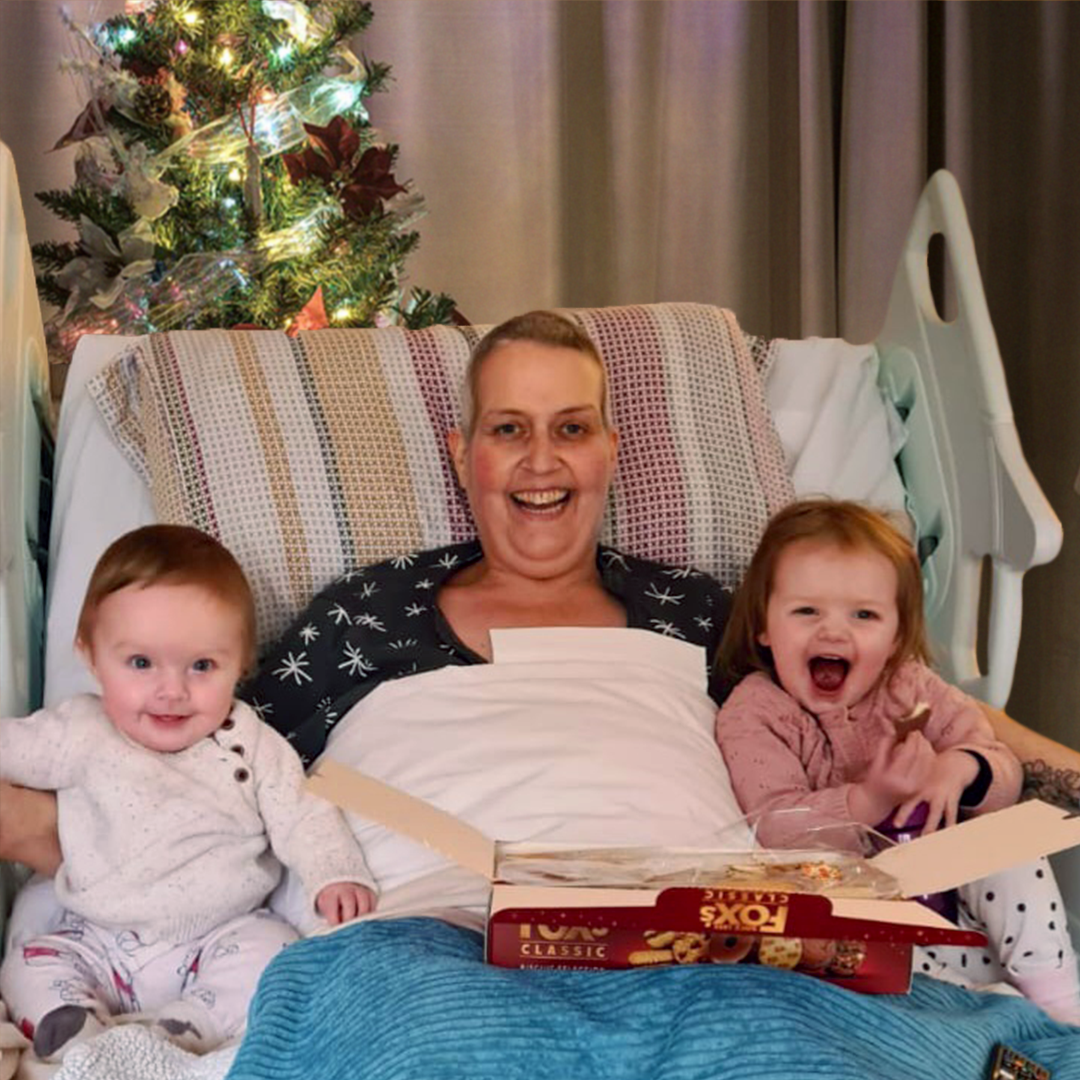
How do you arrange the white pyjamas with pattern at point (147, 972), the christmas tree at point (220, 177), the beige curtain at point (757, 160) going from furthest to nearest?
1. the beige curtain at point (757, 160)
2. the christmas tree at point (220, 177)
3. the white pyjamas with pattern at point (147, 972)

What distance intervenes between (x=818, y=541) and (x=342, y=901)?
56 centimetres

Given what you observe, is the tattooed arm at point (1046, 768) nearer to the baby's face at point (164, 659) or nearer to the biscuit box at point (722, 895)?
the biscuit box at point (722, 895)

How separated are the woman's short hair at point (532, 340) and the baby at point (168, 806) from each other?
14.5 inches

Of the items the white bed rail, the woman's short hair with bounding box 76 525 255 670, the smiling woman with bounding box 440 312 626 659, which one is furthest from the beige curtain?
the woman's short hair with bounding box 76 525 255 670

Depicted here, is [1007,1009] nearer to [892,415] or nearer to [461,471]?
[461,471]

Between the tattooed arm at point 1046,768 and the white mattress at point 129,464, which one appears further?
the white mattress at point 129,464

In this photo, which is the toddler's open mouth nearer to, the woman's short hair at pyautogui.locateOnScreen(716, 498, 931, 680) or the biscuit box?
the woman's short hair at pyautogui.locateOnScreen(716, 498, 931, 680)

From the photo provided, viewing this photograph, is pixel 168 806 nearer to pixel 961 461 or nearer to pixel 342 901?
pixel 342 901

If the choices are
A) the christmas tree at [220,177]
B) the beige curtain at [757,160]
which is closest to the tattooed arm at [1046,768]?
the christmas tree at [220,177]

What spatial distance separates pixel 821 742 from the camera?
1.59 metres

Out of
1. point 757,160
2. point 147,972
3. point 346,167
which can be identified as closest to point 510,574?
point 147,972

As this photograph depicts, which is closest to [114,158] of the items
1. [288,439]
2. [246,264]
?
[246,264]

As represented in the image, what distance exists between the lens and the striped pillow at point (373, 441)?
1780 mm

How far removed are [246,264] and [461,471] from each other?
620mm
